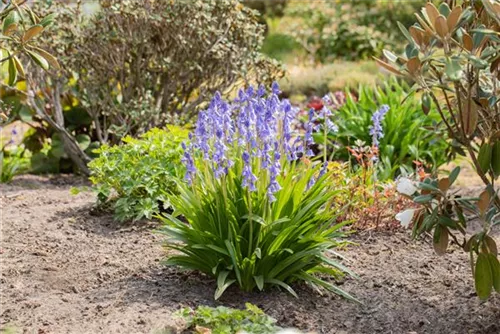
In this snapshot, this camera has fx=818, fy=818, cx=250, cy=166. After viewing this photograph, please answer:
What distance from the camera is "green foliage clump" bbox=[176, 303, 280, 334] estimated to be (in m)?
3.33

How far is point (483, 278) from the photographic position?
11.6 ft

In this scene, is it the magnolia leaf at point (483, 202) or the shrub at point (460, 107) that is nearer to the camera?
the shrub at point (460, 107)

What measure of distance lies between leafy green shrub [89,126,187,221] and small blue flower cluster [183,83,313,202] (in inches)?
40.0

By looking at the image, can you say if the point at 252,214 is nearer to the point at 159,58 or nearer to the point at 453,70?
the point at 453,70

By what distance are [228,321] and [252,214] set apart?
69 cm

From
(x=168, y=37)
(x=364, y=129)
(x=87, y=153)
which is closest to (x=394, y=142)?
(x=364, y=129)

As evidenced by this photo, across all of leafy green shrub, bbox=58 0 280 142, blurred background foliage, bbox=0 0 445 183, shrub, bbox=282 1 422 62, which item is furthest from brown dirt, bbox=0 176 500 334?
shrub, bbox=282 1 422 62

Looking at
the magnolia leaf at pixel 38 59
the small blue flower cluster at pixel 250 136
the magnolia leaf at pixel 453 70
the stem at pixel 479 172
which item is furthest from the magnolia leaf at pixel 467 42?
the magnolia leaf at pixel 38 59

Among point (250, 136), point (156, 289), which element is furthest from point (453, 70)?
point (156, 289)

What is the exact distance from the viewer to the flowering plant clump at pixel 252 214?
3.95m

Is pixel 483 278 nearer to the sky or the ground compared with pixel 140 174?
nearer to the sky

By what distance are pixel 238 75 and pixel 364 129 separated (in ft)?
3.91

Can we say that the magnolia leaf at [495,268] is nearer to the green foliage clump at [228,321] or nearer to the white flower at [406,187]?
the white flower at [406,187]

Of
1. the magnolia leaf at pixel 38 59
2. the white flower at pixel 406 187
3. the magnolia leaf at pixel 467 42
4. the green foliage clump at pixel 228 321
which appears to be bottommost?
the green foliage clump at pixel 228 321
